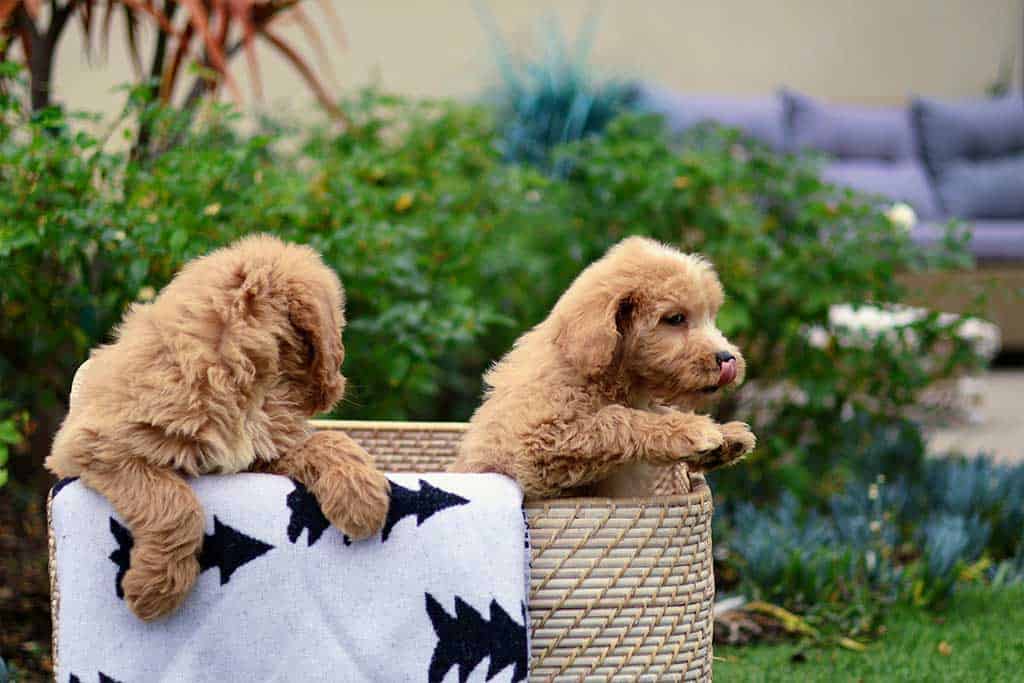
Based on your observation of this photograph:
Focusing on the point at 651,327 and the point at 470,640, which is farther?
the point at 651,327

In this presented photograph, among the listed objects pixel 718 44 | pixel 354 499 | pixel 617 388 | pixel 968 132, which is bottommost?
pixel 354 499

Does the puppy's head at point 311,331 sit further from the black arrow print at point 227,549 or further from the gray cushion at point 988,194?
the gray cushion at point 988,194

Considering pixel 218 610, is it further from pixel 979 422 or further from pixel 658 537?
pixel 979 422

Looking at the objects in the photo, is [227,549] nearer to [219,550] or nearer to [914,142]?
[219,550]

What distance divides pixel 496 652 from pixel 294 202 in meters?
1.41

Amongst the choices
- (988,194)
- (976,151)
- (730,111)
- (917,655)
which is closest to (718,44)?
(730,111)

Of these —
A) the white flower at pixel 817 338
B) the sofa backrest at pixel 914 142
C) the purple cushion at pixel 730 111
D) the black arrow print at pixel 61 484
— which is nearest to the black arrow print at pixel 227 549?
the black arrow print at pixel 61 484

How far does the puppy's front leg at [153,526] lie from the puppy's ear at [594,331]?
1.96ft

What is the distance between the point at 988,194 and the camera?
766 cm

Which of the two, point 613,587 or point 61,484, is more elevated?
point 61,484

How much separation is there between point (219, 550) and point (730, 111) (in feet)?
20.1

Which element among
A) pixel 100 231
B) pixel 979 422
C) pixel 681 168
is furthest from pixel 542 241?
pixel 979 422

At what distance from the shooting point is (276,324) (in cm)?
165

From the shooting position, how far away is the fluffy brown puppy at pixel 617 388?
5.72 ft
